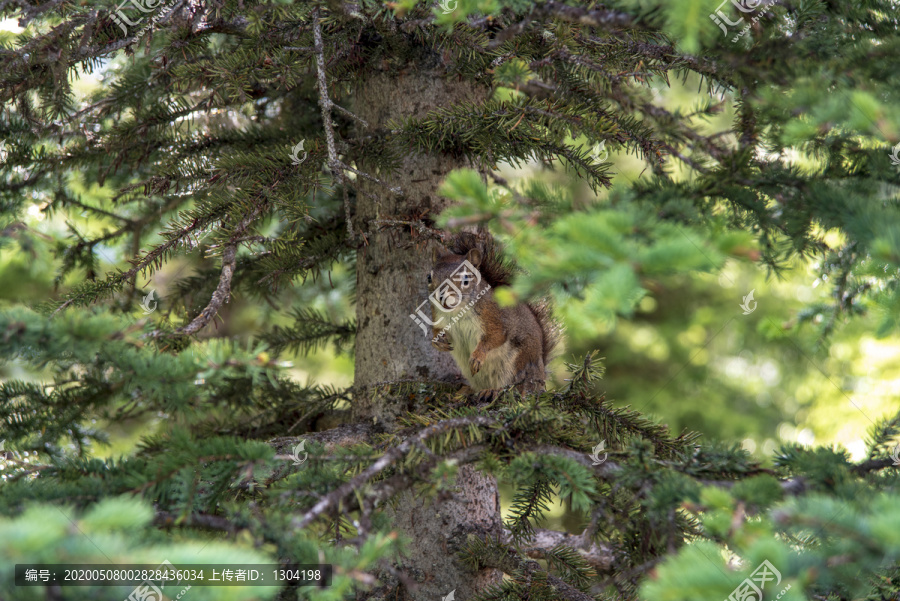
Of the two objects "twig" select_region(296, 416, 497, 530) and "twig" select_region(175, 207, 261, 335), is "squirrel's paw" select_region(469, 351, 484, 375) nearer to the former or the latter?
"twig" select_region(296, 416, 497, 530)

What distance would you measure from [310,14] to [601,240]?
1.58 metres

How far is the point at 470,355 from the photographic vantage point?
2.88m

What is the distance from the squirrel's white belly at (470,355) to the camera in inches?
113

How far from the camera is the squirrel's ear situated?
2.75 metres

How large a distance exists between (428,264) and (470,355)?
49cm

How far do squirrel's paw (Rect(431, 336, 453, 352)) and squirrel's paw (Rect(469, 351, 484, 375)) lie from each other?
0.11 m

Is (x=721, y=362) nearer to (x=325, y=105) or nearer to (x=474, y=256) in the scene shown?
(x=474, y=256)

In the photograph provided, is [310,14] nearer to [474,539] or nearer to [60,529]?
[60,529]

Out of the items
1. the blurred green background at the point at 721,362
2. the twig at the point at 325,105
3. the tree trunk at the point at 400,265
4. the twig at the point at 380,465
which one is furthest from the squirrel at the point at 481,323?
the blurred green background at the point at 721,362

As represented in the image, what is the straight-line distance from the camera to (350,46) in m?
2.42

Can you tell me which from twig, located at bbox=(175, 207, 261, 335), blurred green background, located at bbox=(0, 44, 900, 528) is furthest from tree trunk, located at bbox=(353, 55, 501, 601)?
blurred green background, located at bbox=(0, 44, 900, 528)

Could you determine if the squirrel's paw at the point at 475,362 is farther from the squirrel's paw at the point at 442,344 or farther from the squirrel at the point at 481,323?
the squirrel's paw at the point at 442,344

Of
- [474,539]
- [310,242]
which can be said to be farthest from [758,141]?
[310,242]

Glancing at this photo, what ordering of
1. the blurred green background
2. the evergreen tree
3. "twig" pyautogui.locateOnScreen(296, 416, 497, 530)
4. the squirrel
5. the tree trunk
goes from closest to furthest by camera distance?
the evergreen tree < "twig" pyautogui.locateOnScreen(296, 416, 497, 530) < the tree trunk < the squirrel < the blurred green background
